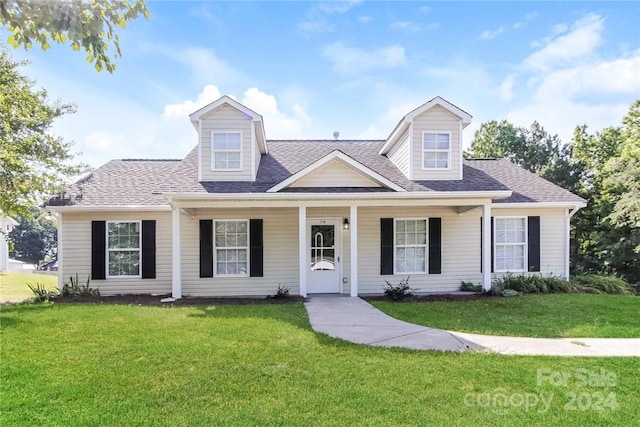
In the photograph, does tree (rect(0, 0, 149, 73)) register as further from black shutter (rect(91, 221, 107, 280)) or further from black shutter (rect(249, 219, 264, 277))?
black shutter (rect(91, 221, 107, 280))

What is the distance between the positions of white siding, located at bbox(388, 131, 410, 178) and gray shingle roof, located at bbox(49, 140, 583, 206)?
17 cm

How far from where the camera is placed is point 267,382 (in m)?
4.03

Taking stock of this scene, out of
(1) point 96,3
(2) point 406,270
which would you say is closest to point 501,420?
(1) point 96,3

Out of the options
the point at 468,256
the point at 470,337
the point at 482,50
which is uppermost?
the point at 482,50

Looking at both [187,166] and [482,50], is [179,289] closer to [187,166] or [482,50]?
[187,166]

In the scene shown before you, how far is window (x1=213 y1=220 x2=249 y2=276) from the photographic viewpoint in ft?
34.4

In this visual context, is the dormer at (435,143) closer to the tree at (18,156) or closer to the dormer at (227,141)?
the dormer at (227,141)

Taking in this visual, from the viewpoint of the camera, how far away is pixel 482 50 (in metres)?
10.1

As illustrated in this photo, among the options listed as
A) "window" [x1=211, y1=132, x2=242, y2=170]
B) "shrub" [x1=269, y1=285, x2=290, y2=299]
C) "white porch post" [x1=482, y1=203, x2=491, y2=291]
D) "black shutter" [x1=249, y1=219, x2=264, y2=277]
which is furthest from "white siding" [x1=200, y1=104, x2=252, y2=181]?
"white porch post" [x1=482, y1=203, x2=491, y2=291]

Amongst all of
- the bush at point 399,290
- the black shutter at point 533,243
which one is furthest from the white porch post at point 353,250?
the black shutter at point 533,243

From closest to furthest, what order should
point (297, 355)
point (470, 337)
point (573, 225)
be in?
point (297, 355) < point (470, 337) < point (573, 225)

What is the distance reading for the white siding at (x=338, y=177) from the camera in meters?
10.0

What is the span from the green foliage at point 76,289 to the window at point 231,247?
138 inches

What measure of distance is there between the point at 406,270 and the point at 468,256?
2004 mm
